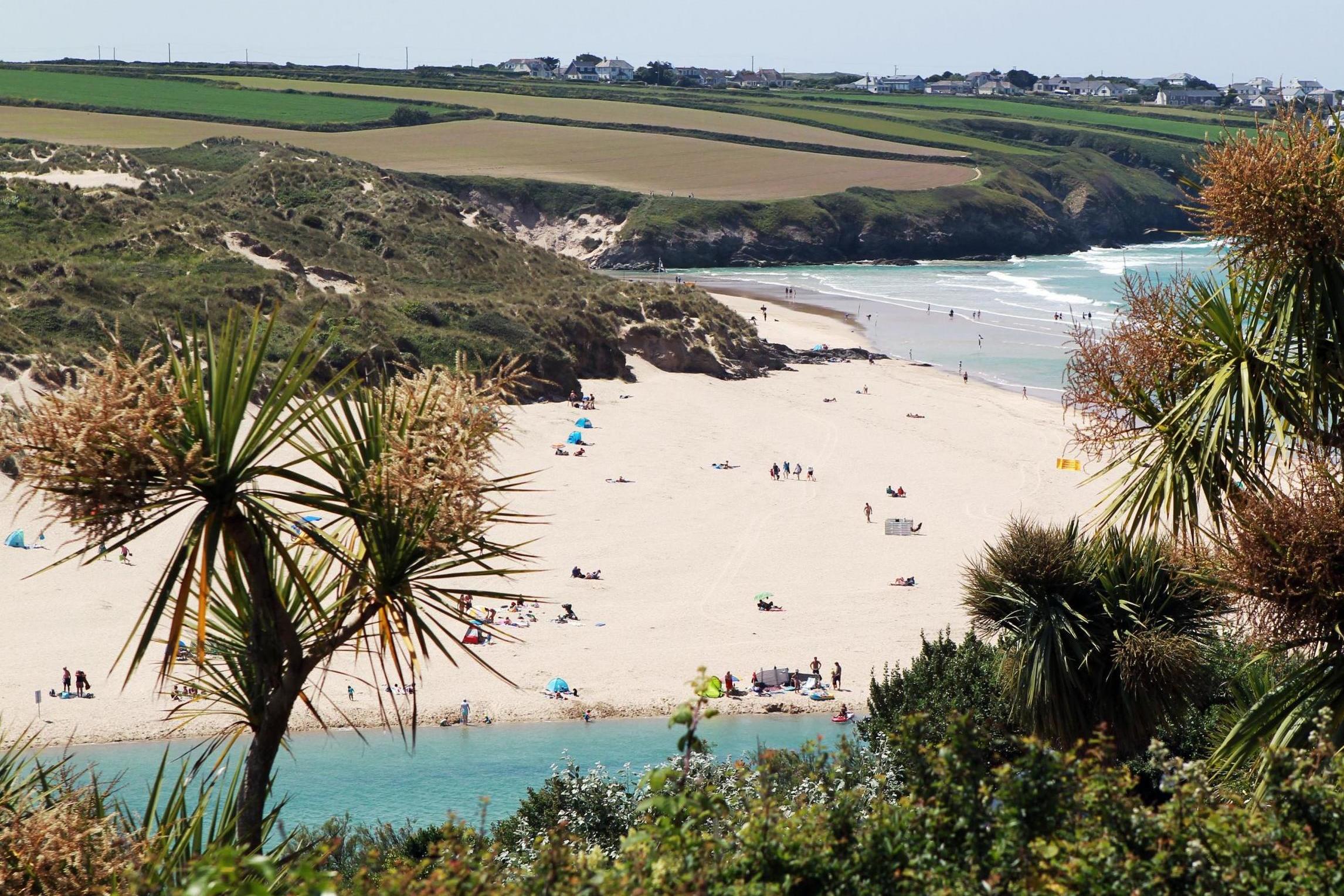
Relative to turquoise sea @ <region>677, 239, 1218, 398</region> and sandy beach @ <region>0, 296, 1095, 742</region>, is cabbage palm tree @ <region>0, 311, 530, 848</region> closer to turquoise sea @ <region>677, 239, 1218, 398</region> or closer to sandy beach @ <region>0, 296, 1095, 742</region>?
sandy beach @ <region>0, 296, 1095, 742</region>

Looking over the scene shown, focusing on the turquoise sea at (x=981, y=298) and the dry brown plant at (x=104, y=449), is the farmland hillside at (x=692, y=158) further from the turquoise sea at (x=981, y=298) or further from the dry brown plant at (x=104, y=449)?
the dry brown plant at (x=104, y=449)

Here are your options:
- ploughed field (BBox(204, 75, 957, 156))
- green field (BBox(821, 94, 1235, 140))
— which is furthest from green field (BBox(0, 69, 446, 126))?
green field (BBox(821, 94, 1235, 140))

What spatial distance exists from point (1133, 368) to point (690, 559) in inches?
852

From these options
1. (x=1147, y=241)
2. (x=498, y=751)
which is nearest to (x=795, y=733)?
(x=498, y=751)

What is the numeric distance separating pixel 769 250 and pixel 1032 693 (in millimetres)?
94872

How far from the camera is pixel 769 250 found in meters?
103

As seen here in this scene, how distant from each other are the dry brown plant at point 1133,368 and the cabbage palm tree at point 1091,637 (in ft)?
10.9

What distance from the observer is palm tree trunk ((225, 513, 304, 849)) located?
4.55 m

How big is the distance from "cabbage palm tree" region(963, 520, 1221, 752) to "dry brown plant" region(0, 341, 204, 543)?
7392 mm

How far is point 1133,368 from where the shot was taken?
6621 millimetres

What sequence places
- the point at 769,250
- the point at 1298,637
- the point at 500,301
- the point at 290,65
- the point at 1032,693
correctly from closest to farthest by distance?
the point at 1298,637
the point at 1032,693
the point at 500,301
the point at 769,250
the point at 290,65

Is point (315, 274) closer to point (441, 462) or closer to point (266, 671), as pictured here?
point (266, 671)

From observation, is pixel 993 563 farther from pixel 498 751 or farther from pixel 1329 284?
pixel 498 751

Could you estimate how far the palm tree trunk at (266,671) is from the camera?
4555 millimetres
